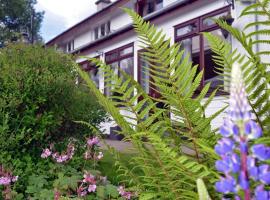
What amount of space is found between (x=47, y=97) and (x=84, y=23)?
62.7 ft

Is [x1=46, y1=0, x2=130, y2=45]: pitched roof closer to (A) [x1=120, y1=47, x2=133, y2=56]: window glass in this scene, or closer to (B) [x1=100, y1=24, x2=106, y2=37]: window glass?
(B) [x1=100, y1=24, x2=106, y2=37]: window glass

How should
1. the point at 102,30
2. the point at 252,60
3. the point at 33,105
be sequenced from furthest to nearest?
1. the point at 102,30
2. the point at 33,105
3. the point at 252,60

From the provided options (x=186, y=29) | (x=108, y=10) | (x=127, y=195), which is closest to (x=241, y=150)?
(x=127, y=195)

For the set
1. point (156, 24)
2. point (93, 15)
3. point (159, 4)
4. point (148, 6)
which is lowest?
point (156, 24)

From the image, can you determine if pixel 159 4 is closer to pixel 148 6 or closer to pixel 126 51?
pixel 148 6

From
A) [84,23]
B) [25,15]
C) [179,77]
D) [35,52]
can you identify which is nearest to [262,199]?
[179,77]

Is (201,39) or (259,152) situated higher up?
(201,39)

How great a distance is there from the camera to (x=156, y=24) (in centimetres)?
1552

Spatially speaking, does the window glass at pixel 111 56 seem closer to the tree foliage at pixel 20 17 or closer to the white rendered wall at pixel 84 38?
the white rendered wall at pixel 84 38

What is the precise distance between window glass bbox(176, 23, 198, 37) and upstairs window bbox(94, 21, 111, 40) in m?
8.23

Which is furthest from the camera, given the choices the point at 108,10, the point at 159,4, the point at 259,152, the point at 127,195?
the point at 108,10

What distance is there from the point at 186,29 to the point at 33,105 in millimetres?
9395

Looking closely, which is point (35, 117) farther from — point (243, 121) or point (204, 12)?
point (204, 12)

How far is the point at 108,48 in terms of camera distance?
19.4 meters
